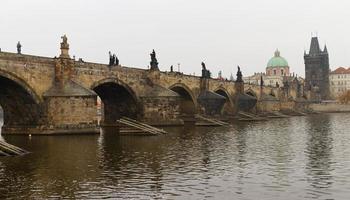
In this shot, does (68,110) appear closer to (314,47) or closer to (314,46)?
(314,47)

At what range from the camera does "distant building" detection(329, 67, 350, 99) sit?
169m

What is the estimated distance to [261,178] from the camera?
15914 millimetres

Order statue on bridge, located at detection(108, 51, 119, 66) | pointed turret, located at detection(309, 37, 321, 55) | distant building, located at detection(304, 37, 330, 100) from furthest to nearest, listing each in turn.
Result: 1. pointed turret, located at detection(309, 37, 321, 55)
2. distant building, located at detection(304, 37, 330, 100)
3. statue on bridge, located at detection(108, 51, 119, 66)

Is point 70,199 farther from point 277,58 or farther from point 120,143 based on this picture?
point 277,58

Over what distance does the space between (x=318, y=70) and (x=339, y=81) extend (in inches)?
1035

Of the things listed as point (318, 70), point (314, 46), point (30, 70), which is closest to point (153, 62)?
point (30, 70)

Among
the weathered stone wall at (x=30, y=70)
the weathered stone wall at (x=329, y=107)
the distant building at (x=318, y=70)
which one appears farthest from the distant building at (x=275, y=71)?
the weathered stone wall at (x=30, y=70)

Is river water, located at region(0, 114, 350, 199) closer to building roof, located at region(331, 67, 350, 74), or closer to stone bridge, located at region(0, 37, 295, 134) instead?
stone bridge, located at region(0, 37, 295, 134)

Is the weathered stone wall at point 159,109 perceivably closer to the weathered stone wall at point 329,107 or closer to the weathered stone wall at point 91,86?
the weathered stone wall at point 91,86

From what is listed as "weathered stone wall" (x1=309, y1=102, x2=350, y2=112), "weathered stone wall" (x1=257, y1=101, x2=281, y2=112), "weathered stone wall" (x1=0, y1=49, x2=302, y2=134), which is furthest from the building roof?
"weathered stone wall" (x1=0, y1=49, x2=302, y2=134)

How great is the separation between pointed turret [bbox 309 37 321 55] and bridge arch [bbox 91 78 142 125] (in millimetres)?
115784

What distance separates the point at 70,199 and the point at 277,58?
535 ft

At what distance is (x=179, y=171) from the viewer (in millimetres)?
17594

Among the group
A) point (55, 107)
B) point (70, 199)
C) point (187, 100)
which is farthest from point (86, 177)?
point (187, 100)
